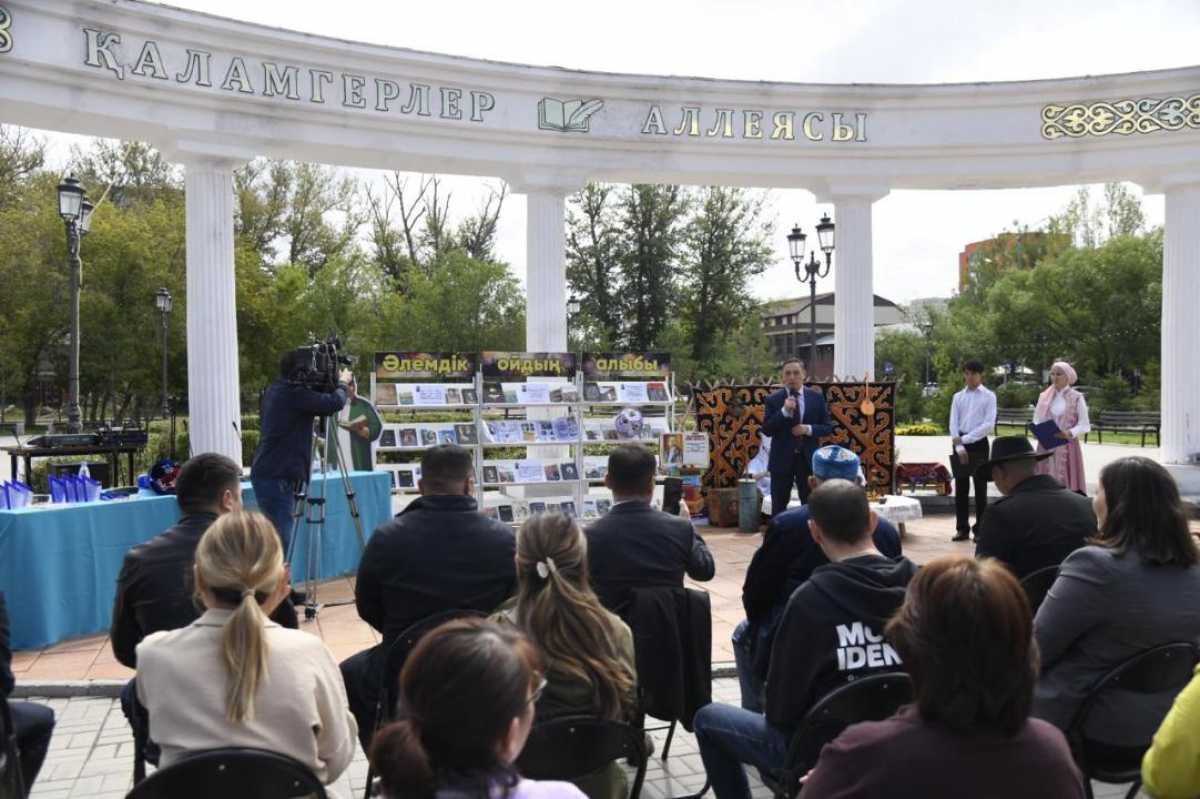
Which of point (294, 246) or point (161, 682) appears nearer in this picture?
point (161, 682)

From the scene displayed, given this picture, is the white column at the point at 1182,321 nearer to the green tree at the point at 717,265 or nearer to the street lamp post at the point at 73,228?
the street lamp post at the point at 73,228

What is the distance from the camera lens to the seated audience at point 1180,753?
6.54ft

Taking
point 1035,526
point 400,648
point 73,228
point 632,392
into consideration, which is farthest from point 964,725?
point 73,228

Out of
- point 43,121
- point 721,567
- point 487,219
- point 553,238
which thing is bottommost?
point 721,567

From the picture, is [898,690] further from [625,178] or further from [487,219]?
[487,219]

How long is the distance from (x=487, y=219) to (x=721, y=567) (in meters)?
33.0

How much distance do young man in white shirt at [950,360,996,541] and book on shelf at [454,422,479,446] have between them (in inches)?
189

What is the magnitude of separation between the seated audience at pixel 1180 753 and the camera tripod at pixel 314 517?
5353mm

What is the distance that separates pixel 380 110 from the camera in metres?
10.0

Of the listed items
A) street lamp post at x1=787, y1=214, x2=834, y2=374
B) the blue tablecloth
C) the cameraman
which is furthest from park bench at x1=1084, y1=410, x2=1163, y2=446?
the blue tablecloth

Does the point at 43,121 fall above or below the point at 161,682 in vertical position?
above

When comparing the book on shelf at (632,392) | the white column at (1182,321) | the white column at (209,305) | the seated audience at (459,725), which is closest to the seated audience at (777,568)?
the seated audience at (459,725)

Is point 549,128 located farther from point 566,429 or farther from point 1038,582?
point 1038,582

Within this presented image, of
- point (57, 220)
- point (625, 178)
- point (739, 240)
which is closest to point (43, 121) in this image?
point (625, 178)
